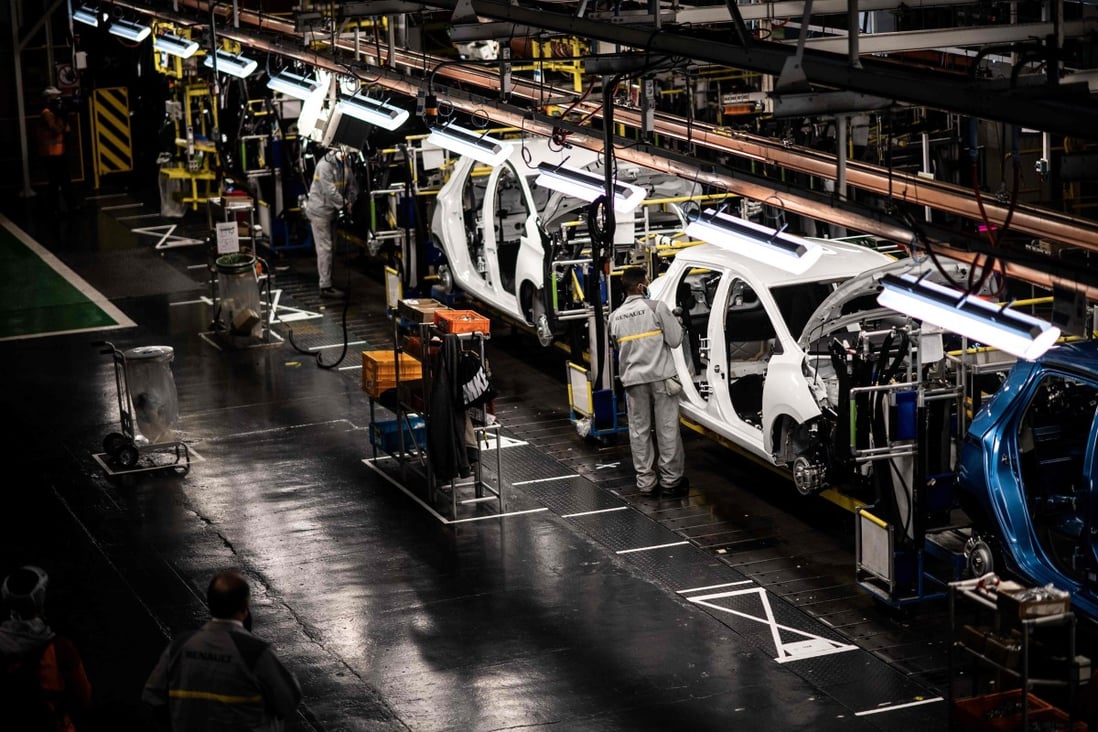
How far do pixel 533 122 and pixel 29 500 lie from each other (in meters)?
4.87

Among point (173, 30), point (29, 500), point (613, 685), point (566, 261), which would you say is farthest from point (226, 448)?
point (173, 30)

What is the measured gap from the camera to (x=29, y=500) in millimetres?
12867

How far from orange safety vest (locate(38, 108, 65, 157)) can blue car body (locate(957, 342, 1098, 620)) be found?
18.2 metres

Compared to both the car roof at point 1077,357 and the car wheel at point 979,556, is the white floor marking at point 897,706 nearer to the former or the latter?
the car wheel at point 979,556

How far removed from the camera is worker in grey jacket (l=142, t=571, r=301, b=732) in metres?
6.69

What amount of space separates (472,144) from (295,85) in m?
3.96

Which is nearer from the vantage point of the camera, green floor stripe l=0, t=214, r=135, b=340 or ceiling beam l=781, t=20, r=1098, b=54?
ceiling beam l=781, t=20, r=1098, b=54

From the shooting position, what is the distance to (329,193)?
62.2 feet

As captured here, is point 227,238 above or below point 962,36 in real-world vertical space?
below

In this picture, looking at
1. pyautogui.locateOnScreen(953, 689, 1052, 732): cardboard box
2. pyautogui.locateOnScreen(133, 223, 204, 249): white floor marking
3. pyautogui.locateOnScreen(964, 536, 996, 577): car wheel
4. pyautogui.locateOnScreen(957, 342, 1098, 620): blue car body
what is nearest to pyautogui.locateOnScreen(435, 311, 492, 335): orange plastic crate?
pyautogui.locateOnScreen(957, 342, 1098, 620): blue car body

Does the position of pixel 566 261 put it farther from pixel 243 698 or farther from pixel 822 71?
pixel 243 698

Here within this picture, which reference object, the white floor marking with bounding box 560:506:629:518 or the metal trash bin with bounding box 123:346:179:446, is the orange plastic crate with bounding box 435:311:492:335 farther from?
the metal trash bin with bounding box 123:346:179:446

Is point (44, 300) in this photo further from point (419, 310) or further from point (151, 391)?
point (419, 310)

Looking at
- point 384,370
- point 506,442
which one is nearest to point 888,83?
point 384,370
